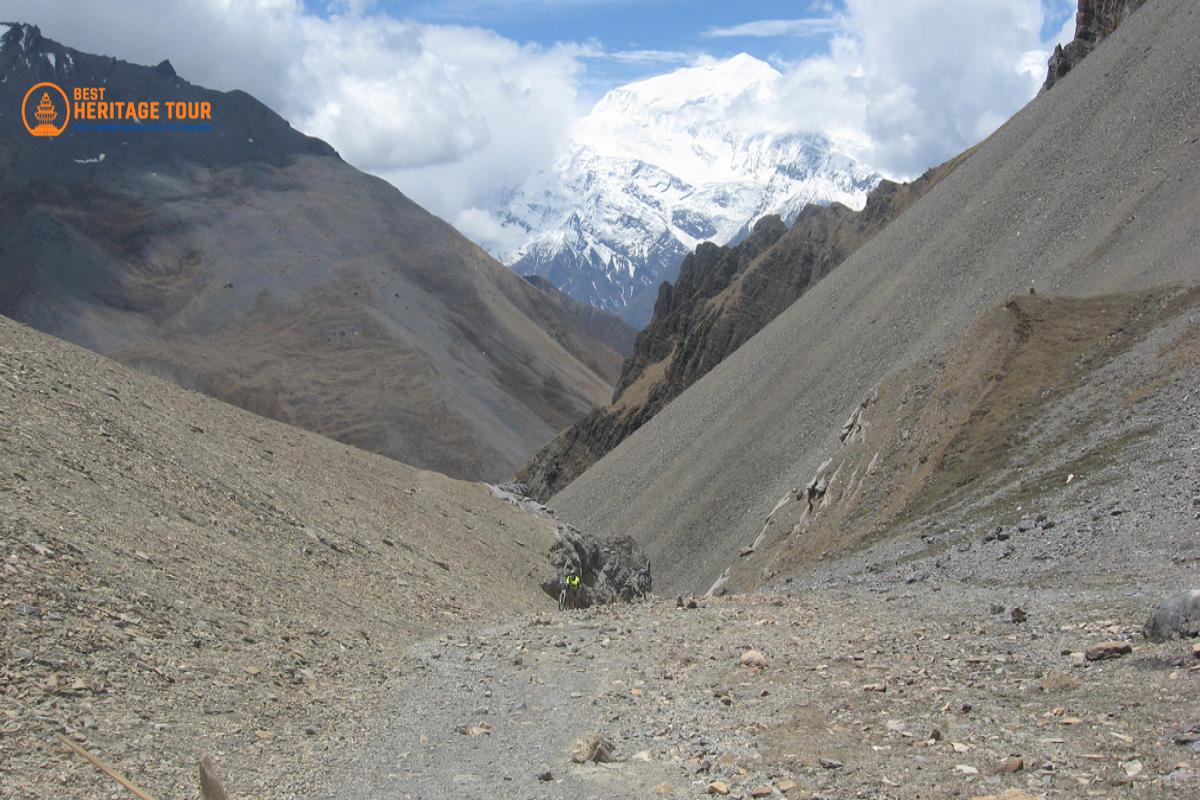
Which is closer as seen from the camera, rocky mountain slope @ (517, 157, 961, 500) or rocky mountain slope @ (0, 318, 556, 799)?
rocky mountain slope @ (0, 318, 556, 799)

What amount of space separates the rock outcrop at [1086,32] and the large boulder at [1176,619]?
89729mm

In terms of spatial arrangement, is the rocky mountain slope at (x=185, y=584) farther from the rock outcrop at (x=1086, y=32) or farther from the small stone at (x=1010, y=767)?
the rock outcrop at (x=1086, y=32)

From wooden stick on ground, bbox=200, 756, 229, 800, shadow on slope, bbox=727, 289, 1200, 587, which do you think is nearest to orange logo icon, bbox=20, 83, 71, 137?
shadow on slope, bbox=727, 289, 1200, 587

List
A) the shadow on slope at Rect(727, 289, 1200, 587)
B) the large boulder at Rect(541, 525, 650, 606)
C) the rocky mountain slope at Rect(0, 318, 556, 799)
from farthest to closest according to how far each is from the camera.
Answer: the large boulder at Rect(541, 525, 650, 606) < the shadow on slope at Rect(727, 289, 1200, 587) < the rocky mountain slope at Rect(0, 318, 556, 799)

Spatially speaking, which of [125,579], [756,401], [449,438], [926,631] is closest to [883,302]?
[756,401]

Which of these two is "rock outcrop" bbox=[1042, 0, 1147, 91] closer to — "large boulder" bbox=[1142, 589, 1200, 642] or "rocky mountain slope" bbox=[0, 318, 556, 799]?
"rocky mountain slope" bbox=[0, 318, 556, 799]

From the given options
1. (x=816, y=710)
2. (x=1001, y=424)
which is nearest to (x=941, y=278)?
(x=1001, y=424)

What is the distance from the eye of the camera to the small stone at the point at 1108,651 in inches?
444

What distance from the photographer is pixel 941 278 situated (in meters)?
59.2

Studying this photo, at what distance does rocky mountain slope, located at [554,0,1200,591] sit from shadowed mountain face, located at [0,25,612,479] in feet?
198

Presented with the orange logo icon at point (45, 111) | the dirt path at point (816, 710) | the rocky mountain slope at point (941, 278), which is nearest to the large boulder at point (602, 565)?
the rocky mountain slope at point (941, 278)

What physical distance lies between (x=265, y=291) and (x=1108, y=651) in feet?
522

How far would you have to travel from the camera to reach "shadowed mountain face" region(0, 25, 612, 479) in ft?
440

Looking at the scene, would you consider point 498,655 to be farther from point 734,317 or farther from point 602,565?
point 734,317
